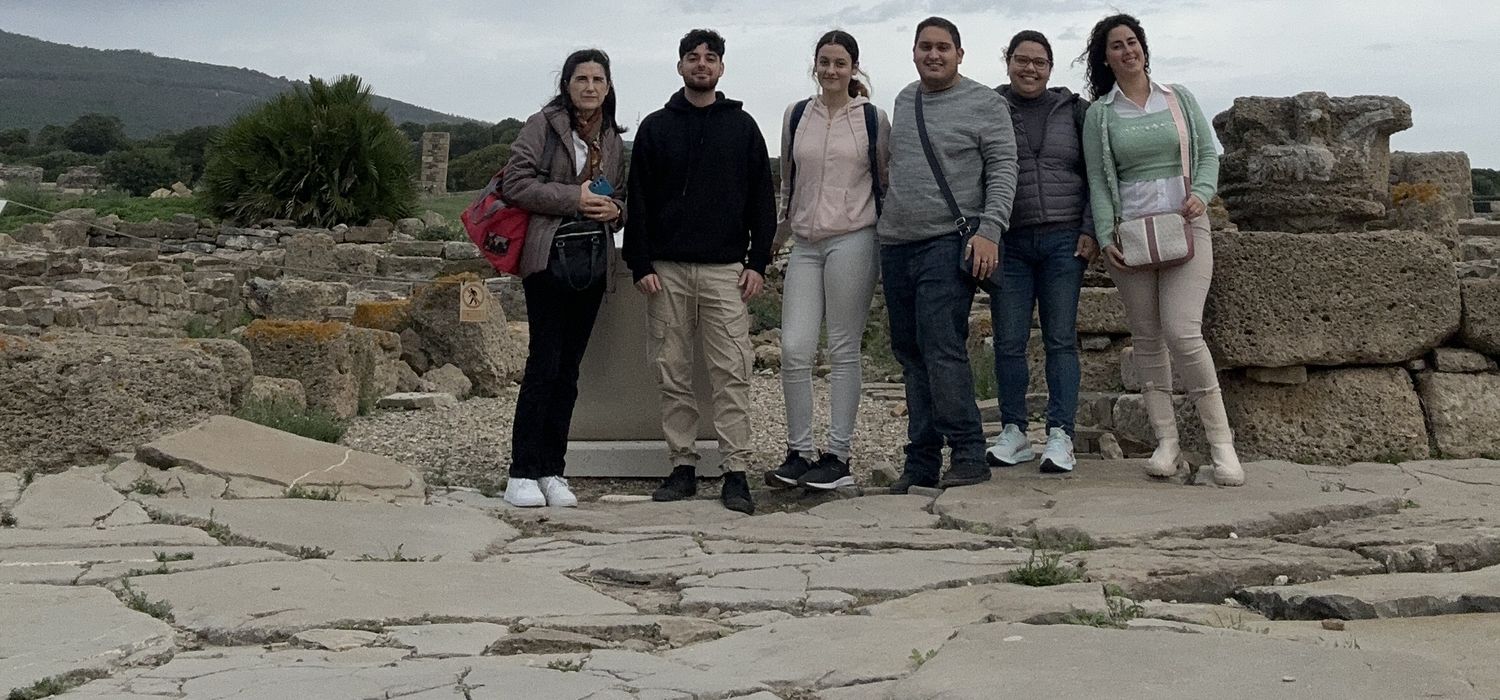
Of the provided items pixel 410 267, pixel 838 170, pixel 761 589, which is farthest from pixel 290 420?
pixel 410 267

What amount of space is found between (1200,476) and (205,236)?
21.5m

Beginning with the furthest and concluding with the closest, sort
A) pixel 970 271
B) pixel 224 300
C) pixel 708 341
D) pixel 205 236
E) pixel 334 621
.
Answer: pixel 205 236 < pixel 224 300 < pixel 708 341 < pixel 970 271 < pixel 334 621

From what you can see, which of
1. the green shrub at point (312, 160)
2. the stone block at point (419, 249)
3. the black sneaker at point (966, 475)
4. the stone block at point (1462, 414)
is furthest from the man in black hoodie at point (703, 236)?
the green shrub at point (312, 160)

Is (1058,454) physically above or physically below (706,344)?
below

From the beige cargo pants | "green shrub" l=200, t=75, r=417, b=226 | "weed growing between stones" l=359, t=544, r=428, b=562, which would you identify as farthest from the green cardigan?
"green shrub" l=200, t=75, r=417, b=226

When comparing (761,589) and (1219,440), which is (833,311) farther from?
(761,589)

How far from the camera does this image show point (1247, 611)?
3.67m

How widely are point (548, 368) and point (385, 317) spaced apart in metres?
5.58

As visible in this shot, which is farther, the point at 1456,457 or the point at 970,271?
the point at 1456,457

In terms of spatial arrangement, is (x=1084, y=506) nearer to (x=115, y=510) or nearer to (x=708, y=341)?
(x=708, y=341)

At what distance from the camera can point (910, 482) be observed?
5699mm

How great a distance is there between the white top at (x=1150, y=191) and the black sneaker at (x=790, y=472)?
1490 mm

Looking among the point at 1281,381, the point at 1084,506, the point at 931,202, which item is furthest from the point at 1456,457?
the point at 931,202

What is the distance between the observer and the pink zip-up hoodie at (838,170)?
219 inches
